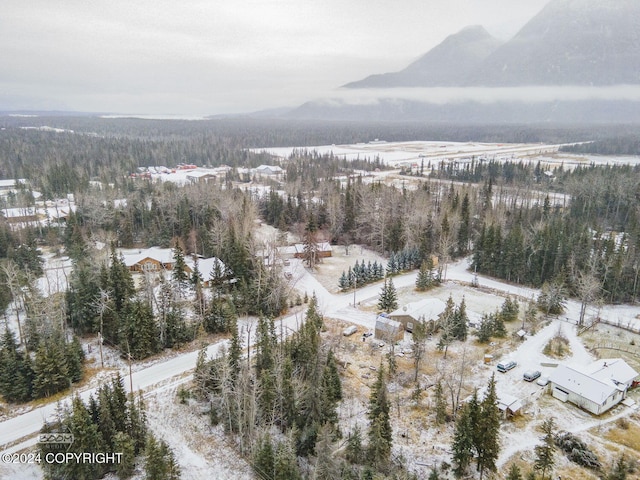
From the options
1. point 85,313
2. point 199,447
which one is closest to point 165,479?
point 199,447

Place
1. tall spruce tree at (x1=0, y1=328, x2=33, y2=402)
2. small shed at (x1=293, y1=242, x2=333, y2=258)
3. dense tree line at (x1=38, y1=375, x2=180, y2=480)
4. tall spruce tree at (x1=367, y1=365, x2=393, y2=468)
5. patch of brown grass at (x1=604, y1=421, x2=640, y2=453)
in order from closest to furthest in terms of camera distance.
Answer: dense tree line at (x1=38, y1=375, x2=180, y2=480), tall spruce tree at (x1=367, y1=365, x2=393, y2=468), patch of brown grass at (x1=604, y1=421, x2=640, y2=453), tall spruce tree at (x1=0, y1=328, x2=33, y2=402), small shed at (x1=293, y1=242, x2=333, y2=258)

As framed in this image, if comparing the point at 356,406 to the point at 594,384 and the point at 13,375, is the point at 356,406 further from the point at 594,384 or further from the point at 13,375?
the point at 13,375

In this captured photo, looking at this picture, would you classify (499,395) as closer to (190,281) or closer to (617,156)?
(190,281)

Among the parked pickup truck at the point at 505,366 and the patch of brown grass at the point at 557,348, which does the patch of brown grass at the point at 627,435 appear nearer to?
the parked pickup truck at the point at 505,366

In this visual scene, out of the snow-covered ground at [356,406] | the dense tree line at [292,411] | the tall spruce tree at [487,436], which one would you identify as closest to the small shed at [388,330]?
the snow-covered ground at [356,406]

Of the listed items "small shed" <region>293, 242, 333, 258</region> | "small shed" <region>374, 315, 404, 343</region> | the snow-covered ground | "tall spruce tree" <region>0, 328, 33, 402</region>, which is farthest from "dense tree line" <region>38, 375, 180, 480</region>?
"small shed" <region>293, 242, 333, 258</region>

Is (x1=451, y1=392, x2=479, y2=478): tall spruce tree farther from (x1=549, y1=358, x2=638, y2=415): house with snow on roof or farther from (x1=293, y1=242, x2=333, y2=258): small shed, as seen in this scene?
(x1=293, y1=242, x2=333, y2=258): small shed
